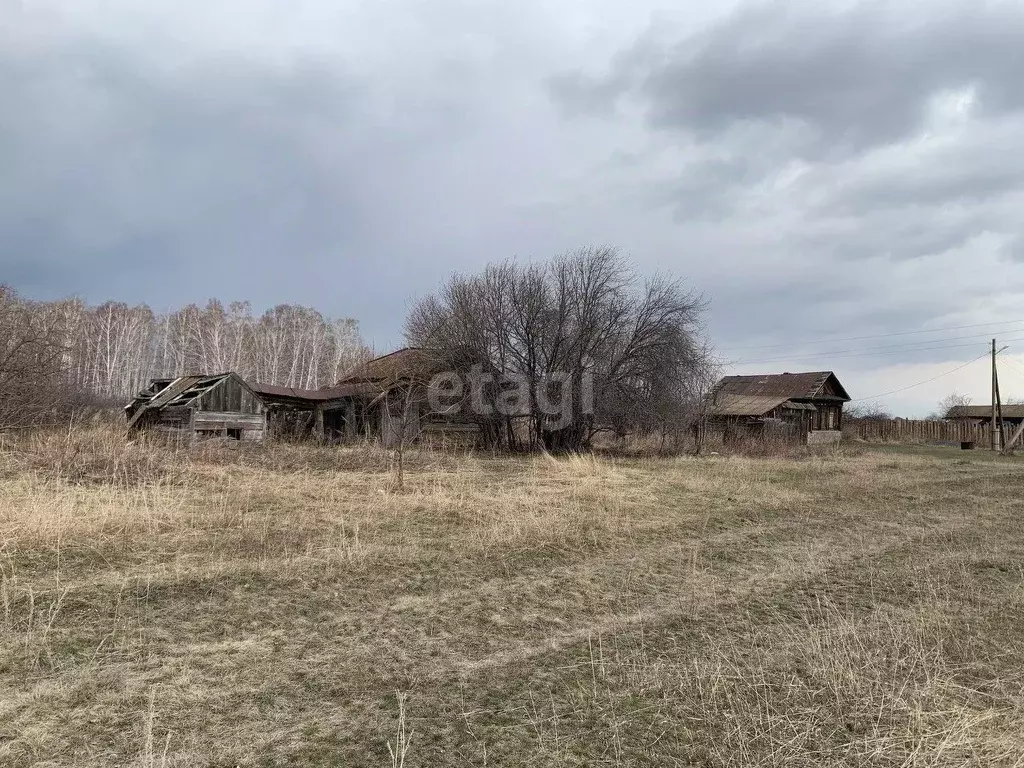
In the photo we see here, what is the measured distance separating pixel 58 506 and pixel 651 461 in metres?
18.4

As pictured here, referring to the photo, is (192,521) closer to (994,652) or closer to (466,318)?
(994,652)

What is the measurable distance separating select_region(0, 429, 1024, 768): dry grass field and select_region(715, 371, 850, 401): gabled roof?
33.9 m

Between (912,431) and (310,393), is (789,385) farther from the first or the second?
(310,393)

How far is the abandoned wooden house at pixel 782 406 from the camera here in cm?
3653

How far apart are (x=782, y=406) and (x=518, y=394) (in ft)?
68.6

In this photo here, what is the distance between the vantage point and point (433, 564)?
733 centimetres

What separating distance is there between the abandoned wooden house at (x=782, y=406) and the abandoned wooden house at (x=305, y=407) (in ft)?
49.5

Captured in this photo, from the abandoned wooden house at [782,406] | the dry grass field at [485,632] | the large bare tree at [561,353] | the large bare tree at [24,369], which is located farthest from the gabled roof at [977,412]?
the large bare tree at [24,369]

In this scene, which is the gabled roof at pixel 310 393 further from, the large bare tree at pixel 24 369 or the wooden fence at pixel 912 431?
the wooden fence at pixel 912 431

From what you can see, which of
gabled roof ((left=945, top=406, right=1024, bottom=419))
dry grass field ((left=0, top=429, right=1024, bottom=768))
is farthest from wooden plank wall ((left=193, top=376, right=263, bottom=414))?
gabled roof ((left=945, top=406, right=1024, bottom=419))

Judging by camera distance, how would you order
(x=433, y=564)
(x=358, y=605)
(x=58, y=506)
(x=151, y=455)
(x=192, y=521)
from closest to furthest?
(x=358, y=605)
(x=433, y=564)
(x=58, y=506)
(x=192, y=521)
(x=151, y=455)

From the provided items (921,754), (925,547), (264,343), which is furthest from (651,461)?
(264,343)

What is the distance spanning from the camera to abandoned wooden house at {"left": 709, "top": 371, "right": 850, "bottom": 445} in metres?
36.5

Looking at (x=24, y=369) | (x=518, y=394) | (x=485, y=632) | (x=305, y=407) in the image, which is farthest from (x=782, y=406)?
(x=485, y=632)
